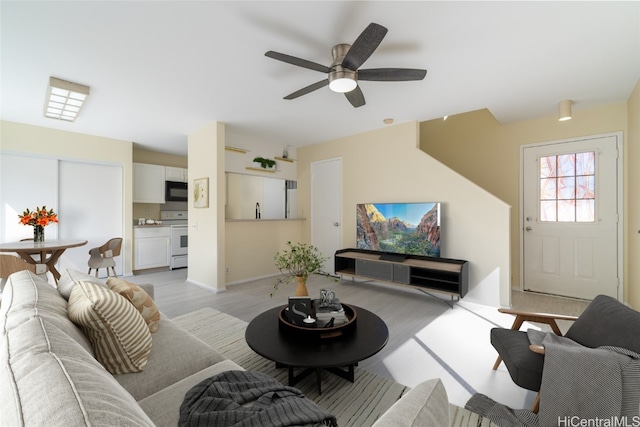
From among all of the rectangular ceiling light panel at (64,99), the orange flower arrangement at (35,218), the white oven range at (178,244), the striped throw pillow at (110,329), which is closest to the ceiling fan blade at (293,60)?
the striped throw pillow at (110,329)

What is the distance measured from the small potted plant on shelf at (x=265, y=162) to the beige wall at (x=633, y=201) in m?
4.84

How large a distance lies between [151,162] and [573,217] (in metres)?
7.45

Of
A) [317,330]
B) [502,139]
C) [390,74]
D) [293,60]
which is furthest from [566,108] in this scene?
[317,330]

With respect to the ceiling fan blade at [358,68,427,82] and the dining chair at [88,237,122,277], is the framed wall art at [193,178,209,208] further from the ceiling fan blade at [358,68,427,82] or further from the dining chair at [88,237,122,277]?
the ceiling fan blade at [358,68,427,82]

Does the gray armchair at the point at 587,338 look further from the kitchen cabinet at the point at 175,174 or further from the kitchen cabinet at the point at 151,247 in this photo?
the kitchen cabinet at the point at 175,174

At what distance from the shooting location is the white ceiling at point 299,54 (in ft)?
6.06

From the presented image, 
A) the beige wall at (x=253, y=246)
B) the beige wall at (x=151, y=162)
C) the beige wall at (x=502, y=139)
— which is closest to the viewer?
the beige wall at (x=502, y=139)

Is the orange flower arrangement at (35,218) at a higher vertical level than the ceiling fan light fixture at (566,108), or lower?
lower

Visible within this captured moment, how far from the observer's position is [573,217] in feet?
12.0

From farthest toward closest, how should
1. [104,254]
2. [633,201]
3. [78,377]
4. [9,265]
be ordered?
[104,254] < [633,201] < [9,265] < [78,377]

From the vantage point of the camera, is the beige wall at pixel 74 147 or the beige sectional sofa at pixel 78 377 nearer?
the beige sectional sofa at pixel 78 377

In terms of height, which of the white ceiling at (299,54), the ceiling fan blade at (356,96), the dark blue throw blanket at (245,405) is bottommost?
the dark blue throw blanket at (245,405)

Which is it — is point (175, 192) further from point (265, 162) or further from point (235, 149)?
point (265, 162)

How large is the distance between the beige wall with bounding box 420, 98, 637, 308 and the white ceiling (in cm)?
24
